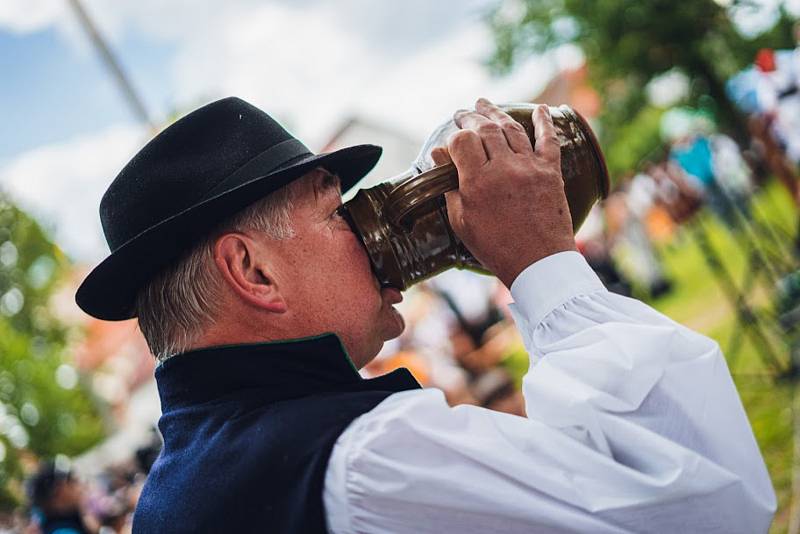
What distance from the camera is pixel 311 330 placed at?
124 centimetres

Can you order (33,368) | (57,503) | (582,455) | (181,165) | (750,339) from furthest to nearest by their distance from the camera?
(33,368) < (57,503) < (750,339) < (181,165) < (582,455)

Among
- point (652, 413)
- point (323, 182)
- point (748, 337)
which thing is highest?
point (323, 182)

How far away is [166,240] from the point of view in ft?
3.93

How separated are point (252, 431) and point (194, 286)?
12.8 inches

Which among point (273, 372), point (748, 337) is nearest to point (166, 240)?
point (273, 372)

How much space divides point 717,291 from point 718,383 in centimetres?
757

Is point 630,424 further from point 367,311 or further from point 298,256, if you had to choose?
point 298,256

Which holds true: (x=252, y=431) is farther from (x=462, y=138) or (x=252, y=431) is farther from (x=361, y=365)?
(x=462, y=138)

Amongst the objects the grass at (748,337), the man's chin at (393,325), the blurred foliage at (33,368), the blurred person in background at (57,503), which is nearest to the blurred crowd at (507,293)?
the blurred person in background at (57,503)

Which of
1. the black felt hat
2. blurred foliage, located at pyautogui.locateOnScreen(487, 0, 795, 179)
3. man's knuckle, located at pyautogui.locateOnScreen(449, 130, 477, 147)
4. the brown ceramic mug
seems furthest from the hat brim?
blurred foliage, located at pyautogui.locateOnScreen(487, 0, 795, 179)

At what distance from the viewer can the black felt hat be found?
1.20 metres

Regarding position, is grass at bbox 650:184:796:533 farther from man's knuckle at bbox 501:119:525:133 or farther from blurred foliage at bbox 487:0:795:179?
man's knuckle at bbox 501:119:525:133

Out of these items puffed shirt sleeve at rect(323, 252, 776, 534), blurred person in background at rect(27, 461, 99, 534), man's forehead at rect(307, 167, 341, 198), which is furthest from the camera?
blurred person in background at rect(27, 461, 99, 534)

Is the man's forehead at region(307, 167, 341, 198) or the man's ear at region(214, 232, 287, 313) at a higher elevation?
the man's forehead at region(307, 167, 341, 198)
